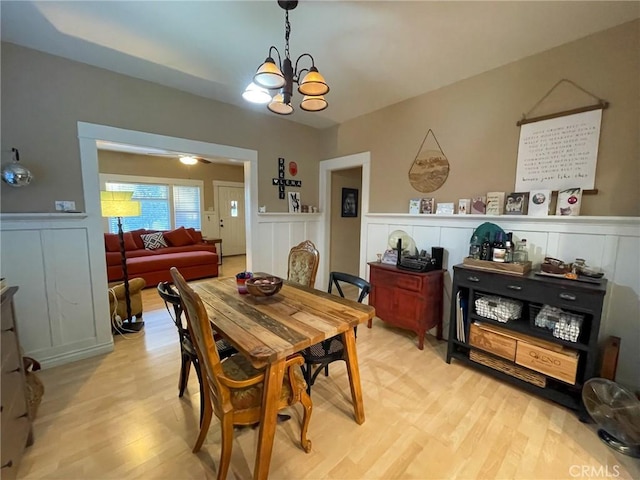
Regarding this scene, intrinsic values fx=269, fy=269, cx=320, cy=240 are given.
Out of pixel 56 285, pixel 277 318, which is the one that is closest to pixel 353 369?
pixel 277 318

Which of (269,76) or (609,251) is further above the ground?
(269,76)

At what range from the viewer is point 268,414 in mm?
1224

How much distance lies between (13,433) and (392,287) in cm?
269

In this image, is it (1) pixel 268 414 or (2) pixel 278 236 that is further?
(2) pixel 278 236

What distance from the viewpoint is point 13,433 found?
128cm

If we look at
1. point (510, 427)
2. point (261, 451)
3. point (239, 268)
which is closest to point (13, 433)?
point (261, 451)

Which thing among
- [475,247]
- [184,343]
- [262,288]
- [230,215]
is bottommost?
[184,343]

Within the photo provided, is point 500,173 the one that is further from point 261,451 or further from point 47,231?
point 47,231

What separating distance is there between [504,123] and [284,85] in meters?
2.01

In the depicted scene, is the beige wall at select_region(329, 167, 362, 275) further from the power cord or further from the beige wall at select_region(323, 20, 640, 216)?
the power cord

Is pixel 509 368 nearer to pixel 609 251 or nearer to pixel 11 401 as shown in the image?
pixel 609 251

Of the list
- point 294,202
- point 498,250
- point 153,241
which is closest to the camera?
point 498,250

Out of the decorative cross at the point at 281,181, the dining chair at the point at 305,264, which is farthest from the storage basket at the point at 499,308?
the decorative cross at the point at 281,181

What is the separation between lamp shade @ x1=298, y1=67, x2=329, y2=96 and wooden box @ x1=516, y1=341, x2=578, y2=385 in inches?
88.4
